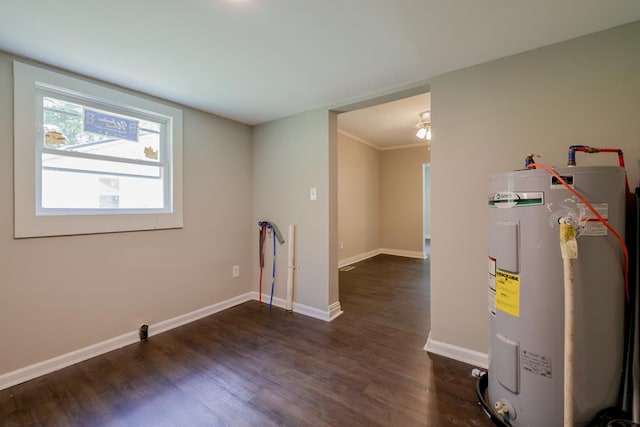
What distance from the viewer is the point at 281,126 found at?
3.14m

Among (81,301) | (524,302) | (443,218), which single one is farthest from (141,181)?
(524,302)

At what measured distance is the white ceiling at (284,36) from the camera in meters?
1.40

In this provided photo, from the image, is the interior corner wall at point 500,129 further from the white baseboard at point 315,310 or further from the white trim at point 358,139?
the white trim at point 358,139

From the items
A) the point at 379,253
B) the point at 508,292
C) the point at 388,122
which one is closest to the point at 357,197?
the point at 379,253

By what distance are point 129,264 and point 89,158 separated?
959 millimetres

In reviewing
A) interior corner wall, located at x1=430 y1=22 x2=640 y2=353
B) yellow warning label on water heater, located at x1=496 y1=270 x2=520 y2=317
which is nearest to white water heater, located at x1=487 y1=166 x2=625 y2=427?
yellow warning label on water heater, located at x1=496 y1=270 x2=520 y2=317

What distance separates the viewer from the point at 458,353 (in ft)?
6.72

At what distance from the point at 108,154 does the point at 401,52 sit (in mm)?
2546

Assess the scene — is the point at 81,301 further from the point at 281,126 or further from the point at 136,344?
the point at 281,126

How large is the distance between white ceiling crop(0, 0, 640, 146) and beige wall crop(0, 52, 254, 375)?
23.3 inches

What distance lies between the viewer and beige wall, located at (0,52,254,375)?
5.91ft

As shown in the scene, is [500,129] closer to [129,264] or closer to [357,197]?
[129,264]

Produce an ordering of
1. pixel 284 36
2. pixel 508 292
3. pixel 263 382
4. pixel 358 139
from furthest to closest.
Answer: pixel 358 139 → pixel 263 382 → pixel 284 36 → pixel 508 292

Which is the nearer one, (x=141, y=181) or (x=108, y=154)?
(x=108, y=154)
